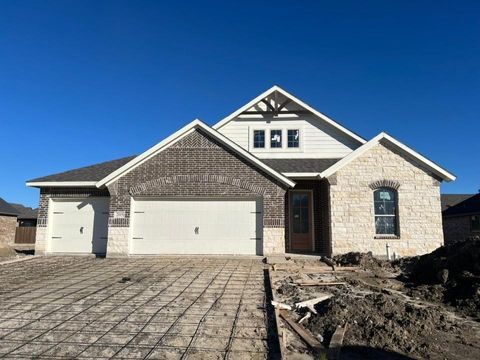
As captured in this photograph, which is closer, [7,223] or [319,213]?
[319,213]

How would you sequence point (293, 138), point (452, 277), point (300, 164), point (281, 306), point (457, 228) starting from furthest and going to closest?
point (457, 228) < point (293, 138) < point (300, 164) < point (452, 277) < point (281, 306)

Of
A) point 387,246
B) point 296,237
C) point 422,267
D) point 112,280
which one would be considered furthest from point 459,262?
point 112,280

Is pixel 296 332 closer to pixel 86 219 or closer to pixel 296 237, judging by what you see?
pixel 296 237

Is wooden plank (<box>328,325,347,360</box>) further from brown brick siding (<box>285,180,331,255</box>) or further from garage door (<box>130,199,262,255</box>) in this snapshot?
brown brick siding (<box>285,180,331,255</box>)

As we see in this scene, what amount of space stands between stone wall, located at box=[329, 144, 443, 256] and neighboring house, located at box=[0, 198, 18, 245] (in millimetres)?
31650

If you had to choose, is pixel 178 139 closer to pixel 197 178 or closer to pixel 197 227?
pixel 197 178

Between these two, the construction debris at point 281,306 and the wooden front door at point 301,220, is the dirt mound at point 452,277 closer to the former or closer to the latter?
the construction debris at point 281,306

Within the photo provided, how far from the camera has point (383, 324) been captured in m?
5.88

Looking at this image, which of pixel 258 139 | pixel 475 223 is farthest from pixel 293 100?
pixel 475 223

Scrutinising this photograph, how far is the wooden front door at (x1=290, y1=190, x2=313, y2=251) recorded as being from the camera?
1591 centimetres

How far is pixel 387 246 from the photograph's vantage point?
545 inches

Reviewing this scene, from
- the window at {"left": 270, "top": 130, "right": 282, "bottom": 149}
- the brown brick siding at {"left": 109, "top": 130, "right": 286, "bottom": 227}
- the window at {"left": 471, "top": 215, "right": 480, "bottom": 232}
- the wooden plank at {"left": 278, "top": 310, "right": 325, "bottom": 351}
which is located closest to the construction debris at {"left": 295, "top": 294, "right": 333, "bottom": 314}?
the wooden plank at {"left": 278, "top": 310, "right": 325, "bottom": 351}

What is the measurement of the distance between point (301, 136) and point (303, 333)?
12924 mm

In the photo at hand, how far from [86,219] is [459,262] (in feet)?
43.3
